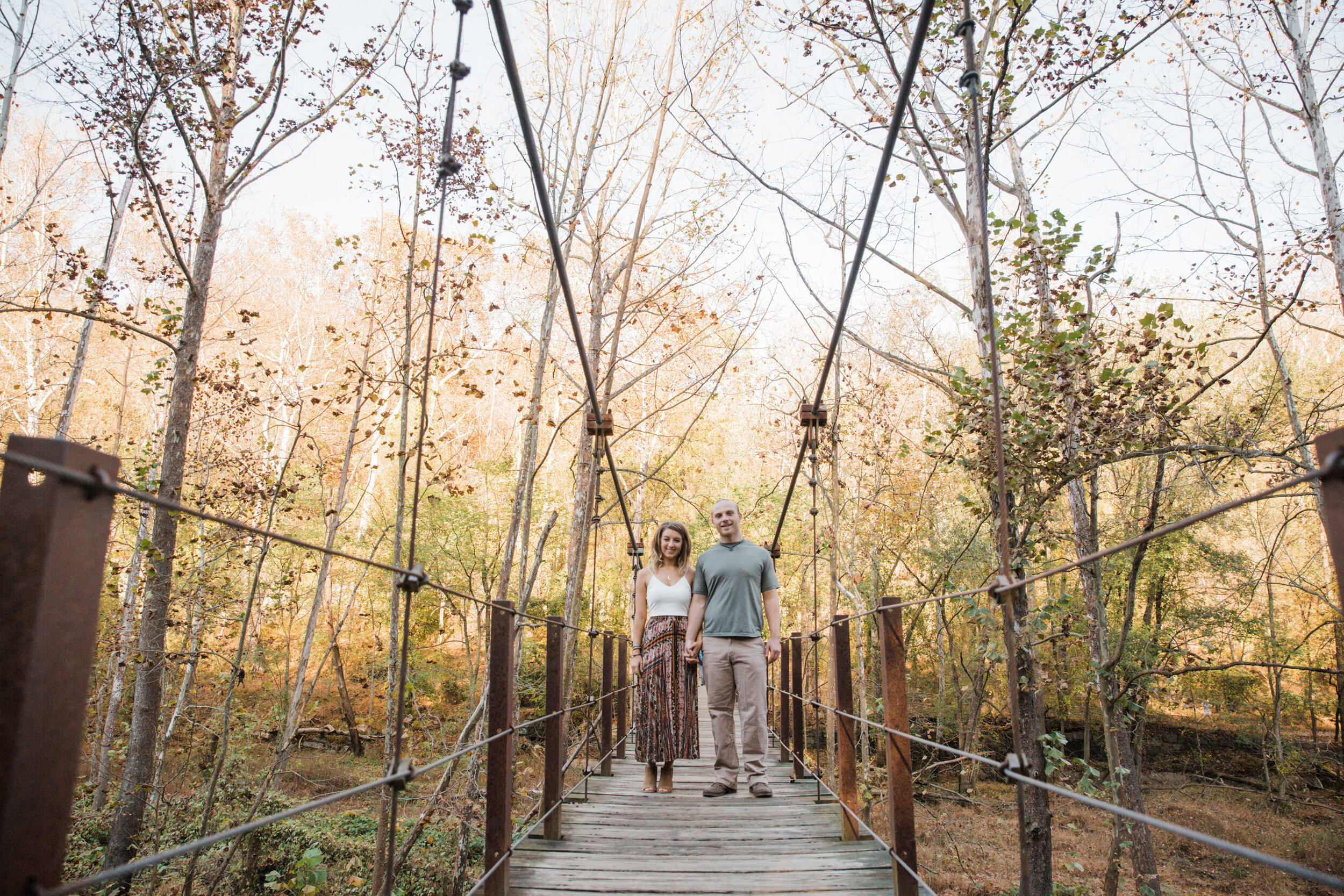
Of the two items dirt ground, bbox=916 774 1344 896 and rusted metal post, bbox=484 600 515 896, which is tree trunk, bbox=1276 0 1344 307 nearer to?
rusted metal post, bbox=484 600 515 896

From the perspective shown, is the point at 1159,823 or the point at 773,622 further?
the point at 773,622

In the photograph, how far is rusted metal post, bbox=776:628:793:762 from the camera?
12.6 ft

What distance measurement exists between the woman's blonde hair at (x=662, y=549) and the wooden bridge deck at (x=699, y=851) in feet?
3.01

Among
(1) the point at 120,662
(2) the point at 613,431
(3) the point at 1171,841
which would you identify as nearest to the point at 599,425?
(2) the point at 613,431

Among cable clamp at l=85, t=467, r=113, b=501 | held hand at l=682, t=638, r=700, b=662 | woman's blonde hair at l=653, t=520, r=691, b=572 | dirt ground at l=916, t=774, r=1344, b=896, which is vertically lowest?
dirt ground at l=916, t=774, r=1344, b=896

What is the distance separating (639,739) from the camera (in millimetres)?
3043

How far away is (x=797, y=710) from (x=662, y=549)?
1.03m

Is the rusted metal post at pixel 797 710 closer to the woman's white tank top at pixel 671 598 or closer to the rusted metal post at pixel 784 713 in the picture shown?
the rusted metal post at pixel 784 713

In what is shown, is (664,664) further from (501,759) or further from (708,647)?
(501,759)

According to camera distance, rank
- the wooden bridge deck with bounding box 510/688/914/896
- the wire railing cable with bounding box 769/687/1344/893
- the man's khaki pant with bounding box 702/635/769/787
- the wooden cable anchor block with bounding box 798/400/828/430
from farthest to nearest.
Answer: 1. the wooden cable anchor block with bounding box 798/400/828/430
2. the man's khaki pant with bounding box 702/635/769/787
3. the wooden bridge deck with bounding box 510/688/914/896
4. the wire railing cable with bounding box 769/687/1344/893

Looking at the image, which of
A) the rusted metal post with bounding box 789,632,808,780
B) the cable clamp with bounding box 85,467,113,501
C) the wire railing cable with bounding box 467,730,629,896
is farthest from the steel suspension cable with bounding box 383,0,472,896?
the rusted metal post with bounding box 789,632,808,780

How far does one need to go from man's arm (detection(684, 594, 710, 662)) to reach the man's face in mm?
278

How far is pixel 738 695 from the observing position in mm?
2840

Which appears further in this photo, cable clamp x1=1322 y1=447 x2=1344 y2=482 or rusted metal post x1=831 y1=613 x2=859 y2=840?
rusted metal post x1=831 y1=613 x2=859 y2=840
